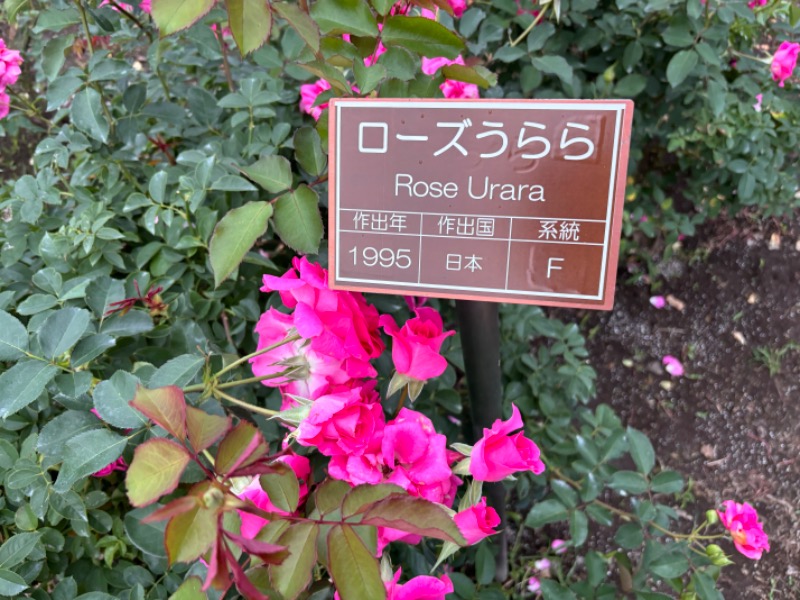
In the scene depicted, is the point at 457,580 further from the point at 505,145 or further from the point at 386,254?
the point at 505,145

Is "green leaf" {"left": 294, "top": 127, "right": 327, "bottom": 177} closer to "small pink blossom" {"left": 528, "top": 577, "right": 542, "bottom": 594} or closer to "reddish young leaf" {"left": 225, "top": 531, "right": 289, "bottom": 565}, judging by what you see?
"reddish young leaf" {"left": 225, "top": 531, "right": 289, "bottom": 565}

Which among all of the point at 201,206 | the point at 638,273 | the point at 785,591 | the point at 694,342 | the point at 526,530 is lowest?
the point at 785,591

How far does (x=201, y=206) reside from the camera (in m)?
0.96

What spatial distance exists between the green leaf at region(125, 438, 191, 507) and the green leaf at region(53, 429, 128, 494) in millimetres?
199

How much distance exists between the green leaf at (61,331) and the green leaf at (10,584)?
0.23 meters

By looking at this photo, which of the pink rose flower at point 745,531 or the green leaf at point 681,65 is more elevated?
the green leaf at point 681,65

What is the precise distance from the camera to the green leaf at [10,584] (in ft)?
2.08

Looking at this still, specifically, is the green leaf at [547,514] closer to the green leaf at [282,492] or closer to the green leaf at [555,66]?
the green leaf at [282,492]

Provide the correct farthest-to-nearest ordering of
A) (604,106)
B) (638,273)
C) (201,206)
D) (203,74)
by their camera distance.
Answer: (638,273) → (203,74) → (201,206) → (604,106)

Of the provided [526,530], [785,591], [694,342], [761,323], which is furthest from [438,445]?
[761,323]

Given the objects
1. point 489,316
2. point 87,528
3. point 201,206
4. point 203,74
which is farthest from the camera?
point 203,74

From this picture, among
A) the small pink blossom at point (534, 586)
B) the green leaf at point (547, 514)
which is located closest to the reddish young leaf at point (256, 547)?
the green leaf at point (547, 514)

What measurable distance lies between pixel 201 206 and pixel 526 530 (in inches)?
44.4

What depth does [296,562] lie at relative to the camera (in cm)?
48
